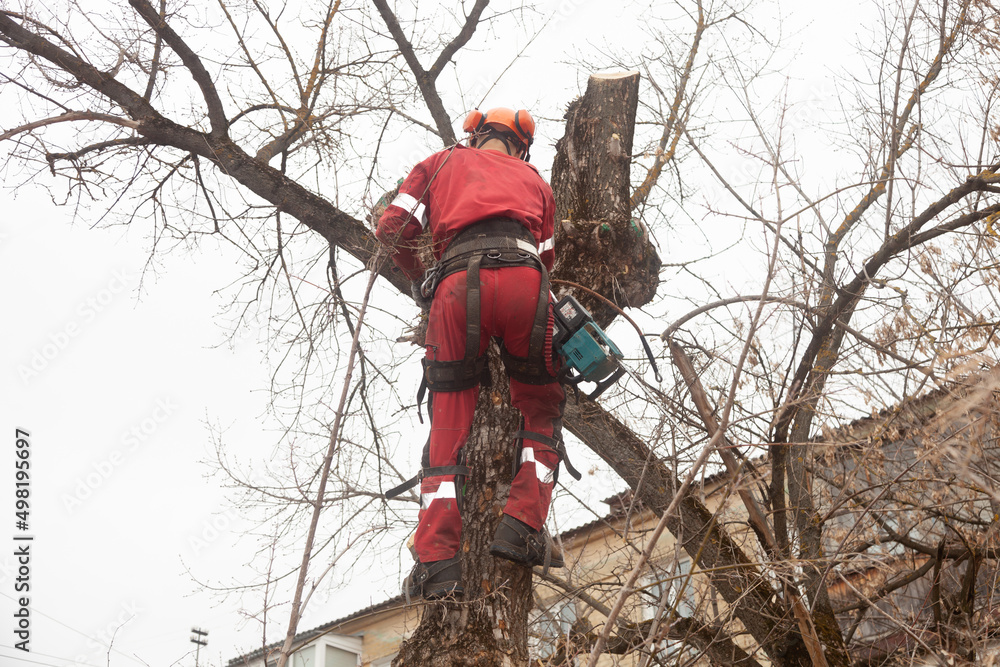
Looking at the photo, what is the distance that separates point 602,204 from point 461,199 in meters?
1.15

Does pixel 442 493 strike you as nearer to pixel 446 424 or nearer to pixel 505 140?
pixel 446 424

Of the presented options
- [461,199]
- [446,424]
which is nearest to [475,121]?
[461,199]

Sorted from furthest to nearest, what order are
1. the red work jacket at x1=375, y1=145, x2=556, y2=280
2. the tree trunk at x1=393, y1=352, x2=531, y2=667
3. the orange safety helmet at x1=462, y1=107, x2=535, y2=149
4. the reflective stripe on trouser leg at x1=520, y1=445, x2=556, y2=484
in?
the orange safety helmet at x1=462, y1=107, x2=535, y2=149
the red work jacket at x1=375, y1=145, x2=556, y2=280
the reflective stripe on trouser leg at x1=520, y1=445, x2=556, y2=484
the tree trunk at x1=393, y1=352, x2=531, y2=667

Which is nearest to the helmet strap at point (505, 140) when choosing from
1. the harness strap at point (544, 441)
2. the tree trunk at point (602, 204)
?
the tree trunk at point (602, 204)

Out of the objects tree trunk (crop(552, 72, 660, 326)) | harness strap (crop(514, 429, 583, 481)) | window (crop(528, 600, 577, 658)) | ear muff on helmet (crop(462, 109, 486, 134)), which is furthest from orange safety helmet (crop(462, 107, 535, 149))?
window (crop(528, 600, 577, 658))

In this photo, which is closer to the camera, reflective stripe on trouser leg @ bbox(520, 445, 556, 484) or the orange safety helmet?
reflective stripe on trouser leg @ bbox(520, 445, 556, 484)

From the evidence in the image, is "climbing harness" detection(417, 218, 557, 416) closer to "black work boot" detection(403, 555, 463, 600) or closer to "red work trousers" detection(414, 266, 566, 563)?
"red work trousers" detection(414, 266, 566, 563)

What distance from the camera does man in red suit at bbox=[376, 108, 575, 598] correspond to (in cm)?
335

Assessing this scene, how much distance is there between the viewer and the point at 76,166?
4574mm

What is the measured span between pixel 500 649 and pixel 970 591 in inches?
126

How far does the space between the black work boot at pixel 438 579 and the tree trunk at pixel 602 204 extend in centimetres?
177

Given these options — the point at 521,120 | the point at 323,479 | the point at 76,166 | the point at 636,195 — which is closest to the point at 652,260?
the point at 521,120

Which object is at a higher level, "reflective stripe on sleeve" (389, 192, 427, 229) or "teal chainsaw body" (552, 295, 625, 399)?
"reflective stripe on sleeve" (389, 192, 427, 229)

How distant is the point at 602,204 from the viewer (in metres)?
4.61
